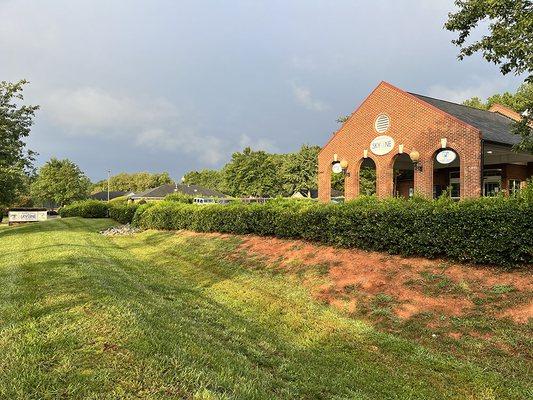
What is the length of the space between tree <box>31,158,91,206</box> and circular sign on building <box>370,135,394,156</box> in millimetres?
53451

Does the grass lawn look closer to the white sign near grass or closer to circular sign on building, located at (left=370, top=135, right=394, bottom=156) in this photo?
circular sign on building, located at (left=370, top=135, right=394, bottom=156)

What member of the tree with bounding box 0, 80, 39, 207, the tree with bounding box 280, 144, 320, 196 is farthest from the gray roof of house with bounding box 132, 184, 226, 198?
the tree with bounding box 0, 80, 39, 207

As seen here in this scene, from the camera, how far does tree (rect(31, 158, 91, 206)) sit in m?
60.2

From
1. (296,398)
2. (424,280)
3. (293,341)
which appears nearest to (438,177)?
(424,280)

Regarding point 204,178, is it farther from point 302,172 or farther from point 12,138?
point 12,138

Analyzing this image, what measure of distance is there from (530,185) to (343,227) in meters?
4.24

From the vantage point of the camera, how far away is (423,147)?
18.4 metres

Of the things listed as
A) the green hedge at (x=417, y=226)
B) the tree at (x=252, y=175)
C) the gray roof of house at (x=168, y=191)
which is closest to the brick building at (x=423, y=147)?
the green hedge at (x=417, y=226)

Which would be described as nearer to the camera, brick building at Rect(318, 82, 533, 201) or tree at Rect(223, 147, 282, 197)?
brick building at Rect(318, 82, 533, 201)

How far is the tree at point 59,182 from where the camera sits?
60.2m

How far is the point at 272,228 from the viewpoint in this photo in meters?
13.1

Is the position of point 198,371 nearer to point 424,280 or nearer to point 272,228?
point 424,280

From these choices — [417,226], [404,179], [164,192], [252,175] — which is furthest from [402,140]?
[252,175]

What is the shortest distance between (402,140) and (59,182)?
56657 millimetres
